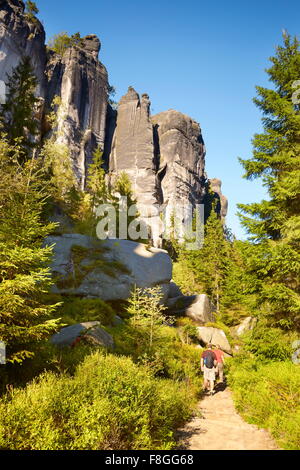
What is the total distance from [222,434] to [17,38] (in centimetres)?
5879

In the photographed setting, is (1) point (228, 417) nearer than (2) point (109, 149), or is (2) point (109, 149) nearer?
(1) point (228, 417)

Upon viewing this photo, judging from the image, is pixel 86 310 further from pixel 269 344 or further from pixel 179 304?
pixel 179 304

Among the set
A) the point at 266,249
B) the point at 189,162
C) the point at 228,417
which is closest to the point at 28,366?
the point at 228,417

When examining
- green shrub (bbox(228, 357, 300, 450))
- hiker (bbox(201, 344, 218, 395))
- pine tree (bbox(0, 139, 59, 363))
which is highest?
pine tree (bbox(0, 139, 59, 363))

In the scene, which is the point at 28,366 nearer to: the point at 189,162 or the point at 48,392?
the point at 48,392

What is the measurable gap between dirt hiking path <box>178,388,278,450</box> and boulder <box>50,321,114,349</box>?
4096 mm

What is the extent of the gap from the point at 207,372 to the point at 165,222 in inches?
2172

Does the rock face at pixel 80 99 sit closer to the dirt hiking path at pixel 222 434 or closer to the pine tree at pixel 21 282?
the pine tree at pixel 21 282

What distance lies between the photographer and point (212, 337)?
2111cm

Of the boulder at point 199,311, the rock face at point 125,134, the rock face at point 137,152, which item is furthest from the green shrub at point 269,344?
the rock face at point 137,152

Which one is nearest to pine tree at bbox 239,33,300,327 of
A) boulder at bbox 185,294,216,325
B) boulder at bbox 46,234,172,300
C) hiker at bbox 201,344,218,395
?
hiker at bbox 201,344,218,395

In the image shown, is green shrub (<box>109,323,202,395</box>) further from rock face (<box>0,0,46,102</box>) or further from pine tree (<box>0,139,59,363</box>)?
rock face (<box>0,0,46,102</box>)

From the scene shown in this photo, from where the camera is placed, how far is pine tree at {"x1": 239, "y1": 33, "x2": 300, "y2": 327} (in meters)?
9.99
